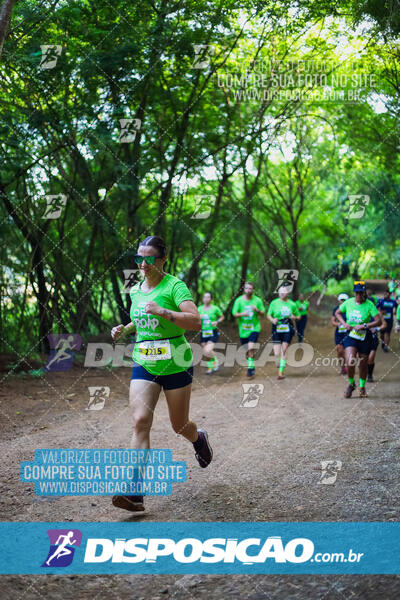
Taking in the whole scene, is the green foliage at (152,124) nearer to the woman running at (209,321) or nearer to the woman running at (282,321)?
the woman running at (209,321)

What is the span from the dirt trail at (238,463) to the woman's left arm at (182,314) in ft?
5.05

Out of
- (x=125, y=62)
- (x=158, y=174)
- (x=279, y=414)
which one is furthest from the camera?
(x=158, y=174)

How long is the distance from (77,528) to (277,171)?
24819 mm

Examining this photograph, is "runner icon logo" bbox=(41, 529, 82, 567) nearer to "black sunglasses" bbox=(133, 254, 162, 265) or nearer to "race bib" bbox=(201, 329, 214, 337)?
"black sunglasses" bbox=(133, 254, 162, 265)

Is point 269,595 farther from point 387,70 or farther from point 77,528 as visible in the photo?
point 387,70

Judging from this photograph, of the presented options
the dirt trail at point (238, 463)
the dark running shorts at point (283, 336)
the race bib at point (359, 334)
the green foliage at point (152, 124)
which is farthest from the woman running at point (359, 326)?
the green foliage at point (152, 124)

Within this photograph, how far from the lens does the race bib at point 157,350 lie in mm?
5164

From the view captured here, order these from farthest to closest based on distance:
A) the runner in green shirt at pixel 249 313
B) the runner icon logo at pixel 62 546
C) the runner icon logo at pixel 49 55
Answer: the runner in green shirt at pixel 249 313
the runner icon logo at pixel 49 55
the runner icon logo at pixel 62 546

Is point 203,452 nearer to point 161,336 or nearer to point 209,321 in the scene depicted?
point 161,336

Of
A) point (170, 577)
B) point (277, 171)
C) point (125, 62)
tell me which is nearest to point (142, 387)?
point (170, 577)

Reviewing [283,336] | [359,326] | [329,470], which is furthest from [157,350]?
[283,336]

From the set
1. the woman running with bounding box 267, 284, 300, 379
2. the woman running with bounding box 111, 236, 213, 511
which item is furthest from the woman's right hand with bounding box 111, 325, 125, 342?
the woman running with bounding box 267, 284, 300, 379

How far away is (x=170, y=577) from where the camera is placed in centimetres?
401

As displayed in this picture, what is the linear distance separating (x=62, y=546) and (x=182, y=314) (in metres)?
1.87
